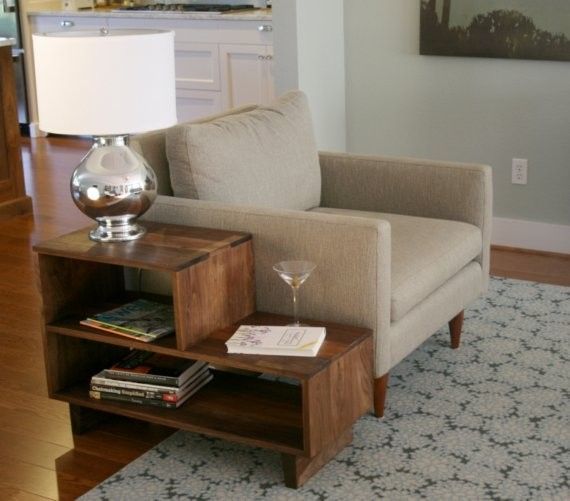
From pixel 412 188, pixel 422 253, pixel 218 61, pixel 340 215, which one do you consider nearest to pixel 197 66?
pixel 218 61

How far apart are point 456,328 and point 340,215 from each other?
82 cm

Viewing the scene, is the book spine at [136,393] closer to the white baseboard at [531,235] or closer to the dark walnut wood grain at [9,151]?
the white baseboard at [531,235]

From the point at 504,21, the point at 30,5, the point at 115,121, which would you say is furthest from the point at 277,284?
the point at 30,5

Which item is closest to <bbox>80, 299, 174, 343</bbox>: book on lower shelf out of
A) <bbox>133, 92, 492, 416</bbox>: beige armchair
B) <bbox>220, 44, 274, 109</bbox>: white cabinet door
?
<bbox>133, 92, 492, 416</bbox>: beige armchair

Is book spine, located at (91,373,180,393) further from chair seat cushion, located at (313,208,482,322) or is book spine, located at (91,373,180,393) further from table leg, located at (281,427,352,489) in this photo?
chair seat cushion, located at (313,208,482,322)

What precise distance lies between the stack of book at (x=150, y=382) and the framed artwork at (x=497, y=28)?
2146 mm

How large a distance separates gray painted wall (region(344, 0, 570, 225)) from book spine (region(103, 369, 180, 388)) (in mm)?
2206

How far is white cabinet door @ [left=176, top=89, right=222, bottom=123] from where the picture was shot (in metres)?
6.47

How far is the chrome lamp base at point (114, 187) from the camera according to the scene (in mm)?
2785

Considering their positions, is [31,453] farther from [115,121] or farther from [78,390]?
[115,121]

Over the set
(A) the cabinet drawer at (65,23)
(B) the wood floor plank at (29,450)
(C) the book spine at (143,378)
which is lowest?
(B) the wood floor plank at (29,450)

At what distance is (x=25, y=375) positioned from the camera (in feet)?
11.1

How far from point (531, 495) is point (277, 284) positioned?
2.94 feet

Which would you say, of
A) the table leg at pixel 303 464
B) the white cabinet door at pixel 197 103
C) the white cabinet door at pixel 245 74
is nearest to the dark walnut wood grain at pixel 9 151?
the white cabinet door at pixel 197 103
